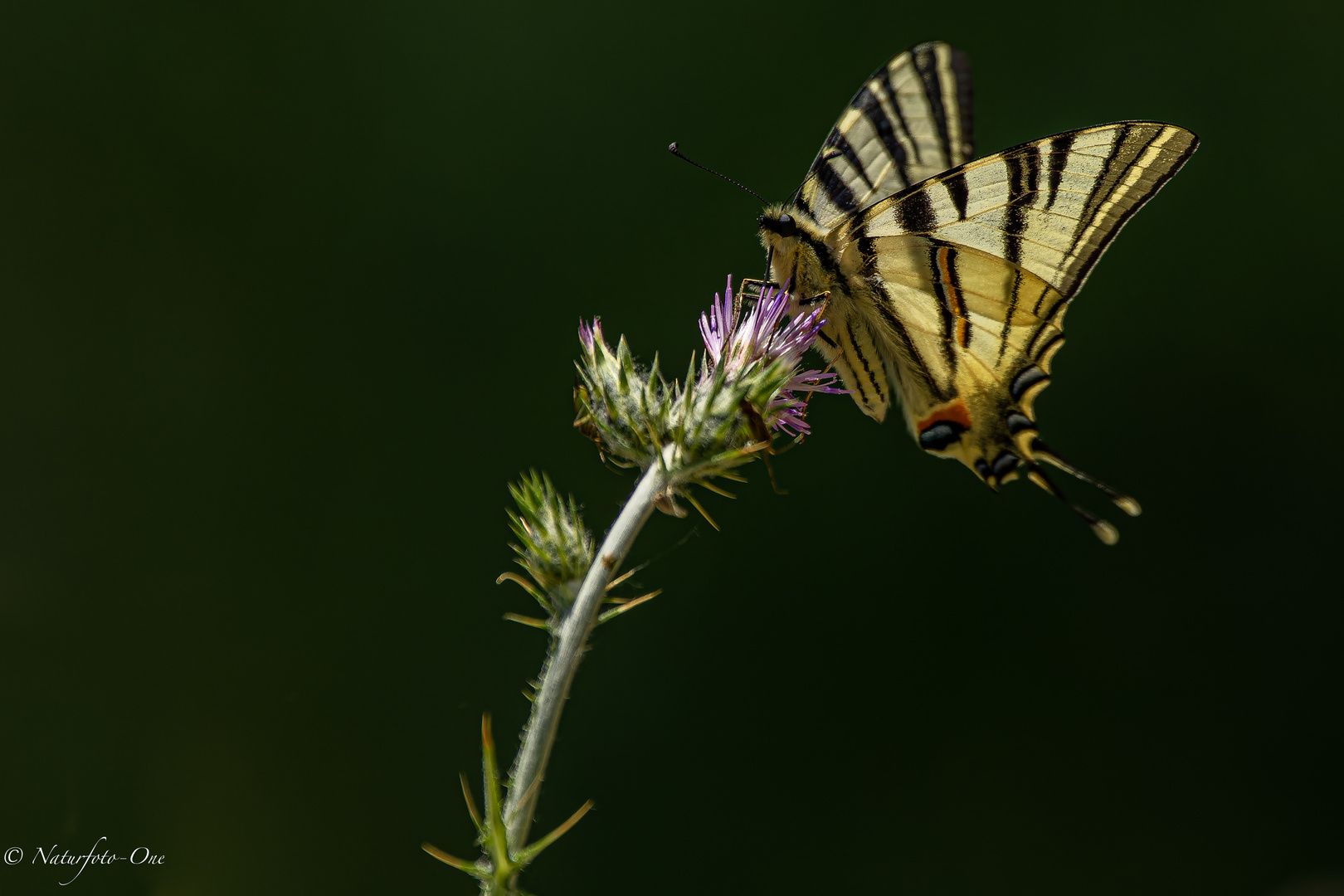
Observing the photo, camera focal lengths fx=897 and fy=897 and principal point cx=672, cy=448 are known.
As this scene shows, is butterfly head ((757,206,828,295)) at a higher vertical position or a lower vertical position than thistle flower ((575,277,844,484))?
higher

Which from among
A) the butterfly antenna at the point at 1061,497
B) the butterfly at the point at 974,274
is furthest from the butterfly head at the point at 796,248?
the butterfly antenna at the point at 1061,497

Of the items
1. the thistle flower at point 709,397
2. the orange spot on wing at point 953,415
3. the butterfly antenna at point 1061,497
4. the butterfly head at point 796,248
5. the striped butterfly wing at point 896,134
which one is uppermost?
the striped butterfly wing at point 896,134

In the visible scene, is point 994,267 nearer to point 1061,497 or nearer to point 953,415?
point 953,415

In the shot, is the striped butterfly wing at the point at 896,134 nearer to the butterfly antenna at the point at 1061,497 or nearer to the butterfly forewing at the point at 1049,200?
the butterfly forewing at the point at 1049,200

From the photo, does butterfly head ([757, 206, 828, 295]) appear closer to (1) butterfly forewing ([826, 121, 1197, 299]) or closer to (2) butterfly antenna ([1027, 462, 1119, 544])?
(1) butterfly forewing ([826, 121, 1197, 299])

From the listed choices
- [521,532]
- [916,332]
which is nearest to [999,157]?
[916,332]

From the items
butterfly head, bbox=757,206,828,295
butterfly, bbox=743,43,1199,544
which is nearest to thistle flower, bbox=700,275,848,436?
butterfly, bbox=743,43,1199,544

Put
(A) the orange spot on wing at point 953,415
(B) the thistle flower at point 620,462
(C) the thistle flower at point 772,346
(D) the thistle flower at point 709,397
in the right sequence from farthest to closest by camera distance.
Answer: (A) the orange spot on wing at point 953,415, (C) the thistle flower at point 772,346, (D) the thistle flower at point 709,397, (B) the thistle flower at point 620,462

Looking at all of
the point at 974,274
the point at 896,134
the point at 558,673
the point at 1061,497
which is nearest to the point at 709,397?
the point at 558,673
